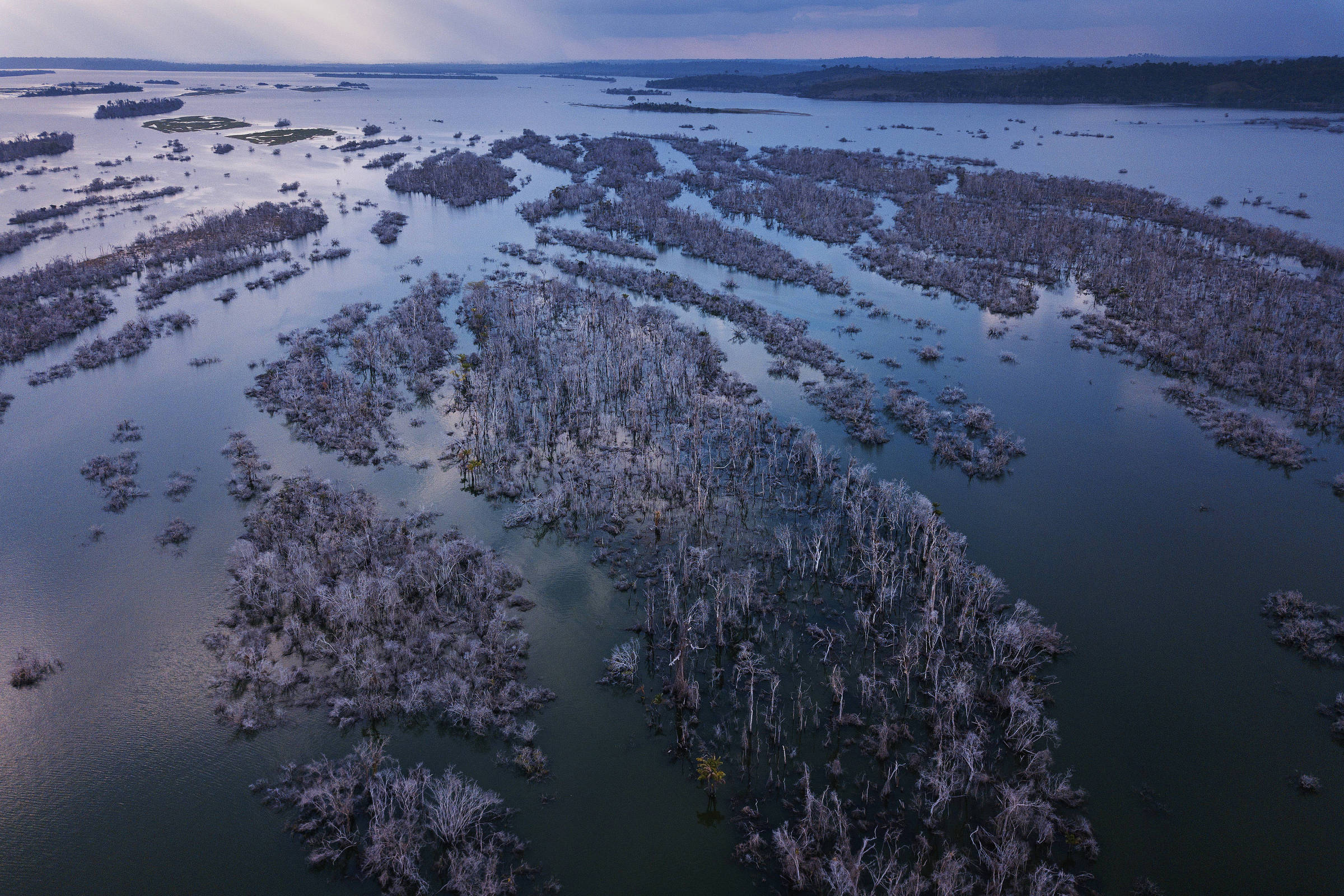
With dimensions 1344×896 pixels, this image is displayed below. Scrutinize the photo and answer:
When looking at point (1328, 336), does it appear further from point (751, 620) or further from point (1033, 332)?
point (751, 620)

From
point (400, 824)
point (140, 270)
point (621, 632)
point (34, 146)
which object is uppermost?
point (34, 146)

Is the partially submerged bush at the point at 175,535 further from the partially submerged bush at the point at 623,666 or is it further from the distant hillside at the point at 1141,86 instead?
the distant hillside at the point at 1141,86

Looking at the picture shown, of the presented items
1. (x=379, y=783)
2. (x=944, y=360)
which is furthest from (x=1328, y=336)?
(x=379, y=783)

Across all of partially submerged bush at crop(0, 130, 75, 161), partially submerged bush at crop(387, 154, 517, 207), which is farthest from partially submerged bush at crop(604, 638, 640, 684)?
partially submerged bush at crop(0, 130, 75, 161)

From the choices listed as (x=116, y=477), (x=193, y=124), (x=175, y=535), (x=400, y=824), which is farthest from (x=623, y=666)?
(x=193, y=124)

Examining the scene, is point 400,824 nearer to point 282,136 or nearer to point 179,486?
point 179,486
